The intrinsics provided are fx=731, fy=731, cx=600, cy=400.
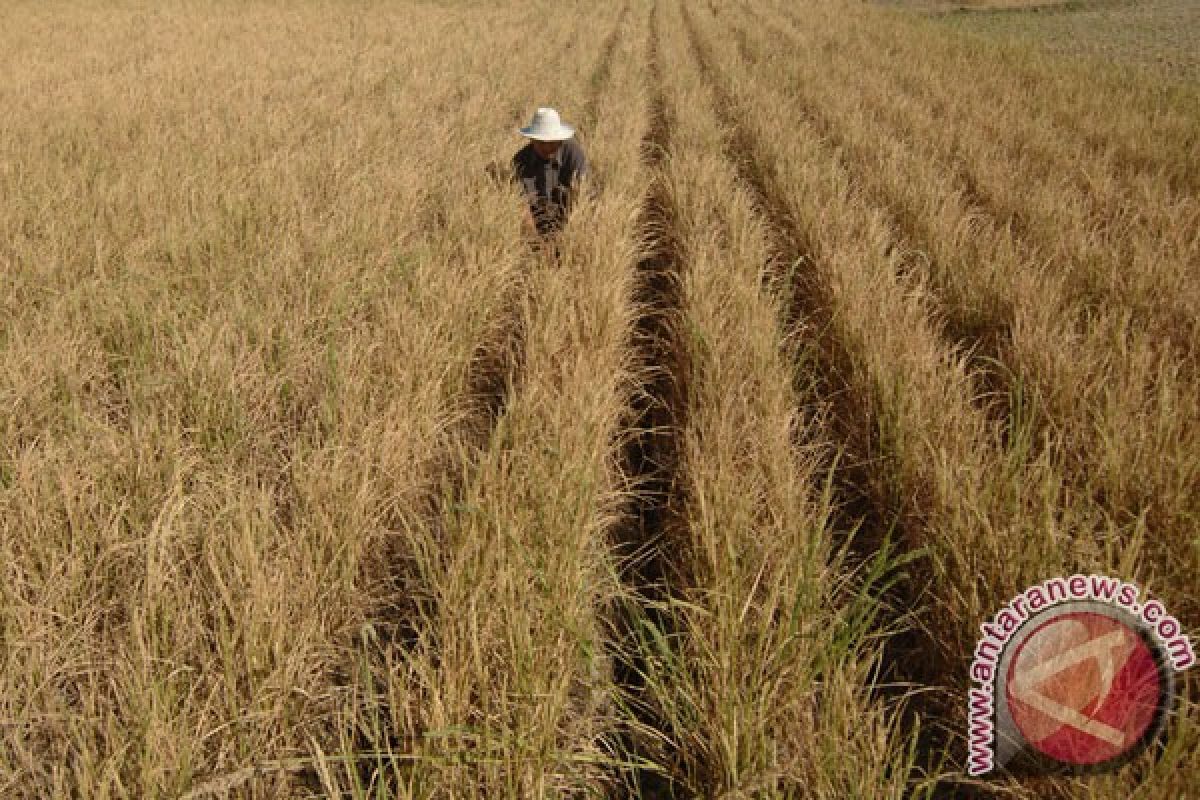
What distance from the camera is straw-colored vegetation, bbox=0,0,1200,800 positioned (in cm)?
127

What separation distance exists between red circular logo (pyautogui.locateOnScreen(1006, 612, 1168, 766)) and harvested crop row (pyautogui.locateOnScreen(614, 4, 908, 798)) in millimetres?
242

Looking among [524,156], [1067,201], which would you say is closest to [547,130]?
[524,156]

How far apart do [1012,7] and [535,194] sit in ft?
88.2

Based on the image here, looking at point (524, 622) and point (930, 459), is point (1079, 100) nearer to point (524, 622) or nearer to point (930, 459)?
point (930, 459)

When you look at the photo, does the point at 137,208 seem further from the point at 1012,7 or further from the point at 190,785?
the point at 1012,7

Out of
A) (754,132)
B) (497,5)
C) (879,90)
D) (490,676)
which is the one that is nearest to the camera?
(490,676)

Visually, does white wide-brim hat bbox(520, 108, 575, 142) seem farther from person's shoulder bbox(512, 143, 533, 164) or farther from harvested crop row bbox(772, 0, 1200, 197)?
harvested crop row bbox(772, 0, 1200, 197)

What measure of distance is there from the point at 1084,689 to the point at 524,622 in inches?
38.1

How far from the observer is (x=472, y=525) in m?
1.50

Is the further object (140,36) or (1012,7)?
(1012,7)

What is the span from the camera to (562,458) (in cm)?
185

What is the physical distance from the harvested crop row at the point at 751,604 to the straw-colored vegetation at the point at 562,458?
14 millimetres

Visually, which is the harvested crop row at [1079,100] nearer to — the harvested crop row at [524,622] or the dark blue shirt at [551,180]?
the dark blue shirt at [551,180]

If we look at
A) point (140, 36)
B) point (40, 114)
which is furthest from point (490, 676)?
point (140, 36)
